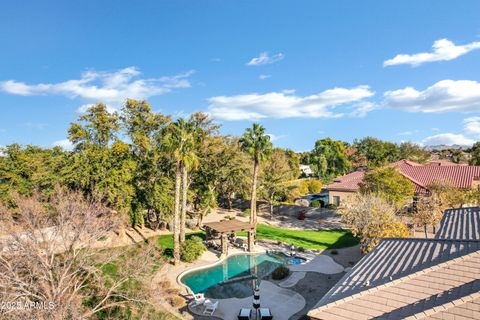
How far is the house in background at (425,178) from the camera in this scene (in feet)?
137

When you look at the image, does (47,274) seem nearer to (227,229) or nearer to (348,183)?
(227,229)

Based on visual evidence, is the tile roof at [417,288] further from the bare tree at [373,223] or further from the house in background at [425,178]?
the house in background at [425,178]

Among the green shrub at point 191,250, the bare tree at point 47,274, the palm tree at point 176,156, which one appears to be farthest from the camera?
the green shrub at point 191,250

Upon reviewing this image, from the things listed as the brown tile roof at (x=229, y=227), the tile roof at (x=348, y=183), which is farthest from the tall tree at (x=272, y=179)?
the brown tile roof at (x=229, y=227)

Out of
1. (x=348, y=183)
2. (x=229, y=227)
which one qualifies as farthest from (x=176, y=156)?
(x=348, y=183)

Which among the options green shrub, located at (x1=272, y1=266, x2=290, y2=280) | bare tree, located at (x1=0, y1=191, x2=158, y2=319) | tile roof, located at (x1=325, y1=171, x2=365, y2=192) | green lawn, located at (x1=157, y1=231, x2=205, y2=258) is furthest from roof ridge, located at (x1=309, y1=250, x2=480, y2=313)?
tile roof, located at (x1=325, y1=171, x2=365, y2=192)

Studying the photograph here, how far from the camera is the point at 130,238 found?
Result: 34219 mm

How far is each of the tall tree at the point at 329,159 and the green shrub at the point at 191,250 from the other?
64.1m

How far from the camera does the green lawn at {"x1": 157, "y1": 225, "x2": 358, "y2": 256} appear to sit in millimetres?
33438

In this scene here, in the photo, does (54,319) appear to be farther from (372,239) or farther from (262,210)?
(262,210)

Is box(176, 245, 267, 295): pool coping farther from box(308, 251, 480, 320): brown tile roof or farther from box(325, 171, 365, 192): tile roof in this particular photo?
box(325, 171, 365, 192): tile roof

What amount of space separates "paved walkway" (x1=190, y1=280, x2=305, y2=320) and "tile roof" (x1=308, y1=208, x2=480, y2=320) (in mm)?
6981

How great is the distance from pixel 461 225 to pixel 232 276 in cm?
1726

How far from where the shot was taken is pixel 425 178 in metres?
44.6
